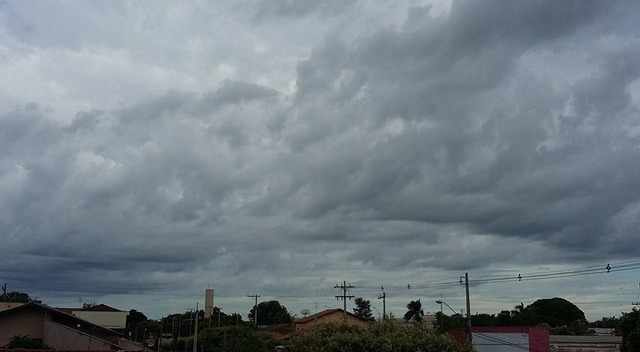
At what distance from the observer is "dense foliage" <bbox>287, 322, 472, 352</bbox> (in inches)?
1050

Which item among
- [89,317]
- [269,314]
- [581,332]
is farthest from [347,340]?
[269,314]

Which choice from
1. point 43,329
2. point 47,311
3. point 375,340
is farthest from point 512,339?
point 43,329

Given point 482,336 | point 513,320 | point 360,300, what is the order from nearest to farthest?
1. point 482,336
2. point 513,320
3. point 360,300

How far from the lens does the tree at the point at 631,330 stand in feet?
113

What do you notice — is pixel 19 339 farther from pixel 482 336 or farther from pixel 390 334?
pixel 482 336

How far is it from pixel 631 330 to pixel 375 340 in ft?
54.6

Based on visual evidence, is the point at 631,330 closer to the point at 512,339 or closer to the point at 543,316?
the point at 512,339

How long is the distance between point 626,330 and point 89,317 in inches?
3809

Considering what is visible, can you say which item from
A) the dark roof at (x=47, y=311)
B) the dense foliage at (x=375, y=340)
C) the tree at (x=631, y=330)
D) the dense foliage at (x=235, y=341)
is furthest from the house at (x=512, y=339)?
the dark roof at (x=47, y=311)

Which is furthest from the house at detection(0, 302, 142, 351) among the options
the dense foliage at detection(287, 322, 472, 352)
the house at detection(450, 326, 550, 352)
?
the house at detection(450, 326, 550, 352)

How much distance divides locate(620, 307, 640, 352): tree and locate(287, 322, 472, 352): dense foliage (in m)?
11.8

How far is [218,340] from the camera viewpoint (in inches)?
2298

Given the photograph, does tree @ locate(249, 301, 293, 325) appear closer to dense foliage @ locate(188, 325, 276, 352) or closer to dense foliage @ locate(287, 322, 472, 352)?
dense foliage @ locate(188, 325, 276, 352)

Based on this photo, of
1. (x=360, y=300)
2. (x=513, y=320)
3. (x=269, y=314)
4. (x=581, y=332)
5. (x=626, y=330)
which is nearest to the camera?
(x=626, y=330)
